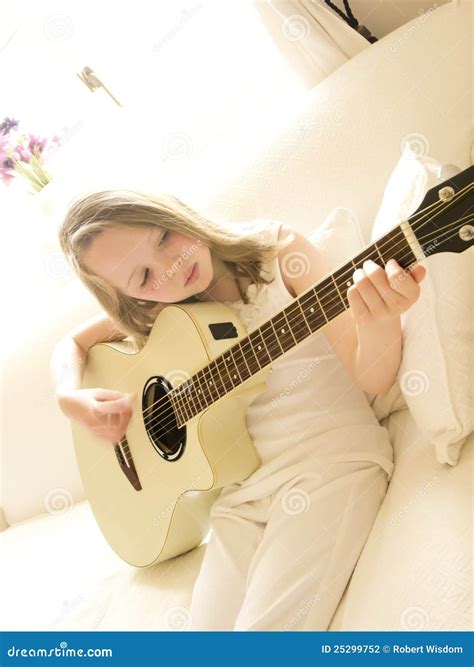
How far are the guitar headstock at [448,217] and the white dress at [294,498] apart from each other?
1.05ft

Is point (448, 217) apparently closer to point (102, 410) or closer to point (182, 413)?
point (182, 413)

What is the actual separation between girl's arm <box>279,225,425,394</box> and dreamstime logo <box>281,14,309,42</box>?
534 millimetres

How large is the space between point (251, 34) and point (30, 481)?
1.30 m

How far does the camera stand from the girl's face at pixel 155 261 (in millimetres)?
1104

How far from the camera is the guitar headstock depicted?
0.73 metres

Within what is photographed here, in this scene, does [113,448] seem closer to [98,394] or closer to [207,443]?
[98,394]

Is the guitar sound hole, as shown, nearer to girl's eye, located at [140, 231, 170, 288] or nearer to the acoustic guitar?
the acoustic guitar

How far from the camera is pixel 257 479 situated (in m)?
1.12

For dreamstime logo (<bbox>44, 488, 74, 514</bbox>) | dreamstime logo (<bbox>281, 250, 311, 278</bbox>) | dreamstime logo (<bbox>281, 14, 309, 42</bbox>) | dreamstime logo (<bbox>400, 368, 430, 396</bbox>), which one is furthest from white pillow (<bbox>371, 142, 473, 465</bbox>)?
dreamstime logo (<bbox>44, 488, 74, 514</bbox>)
